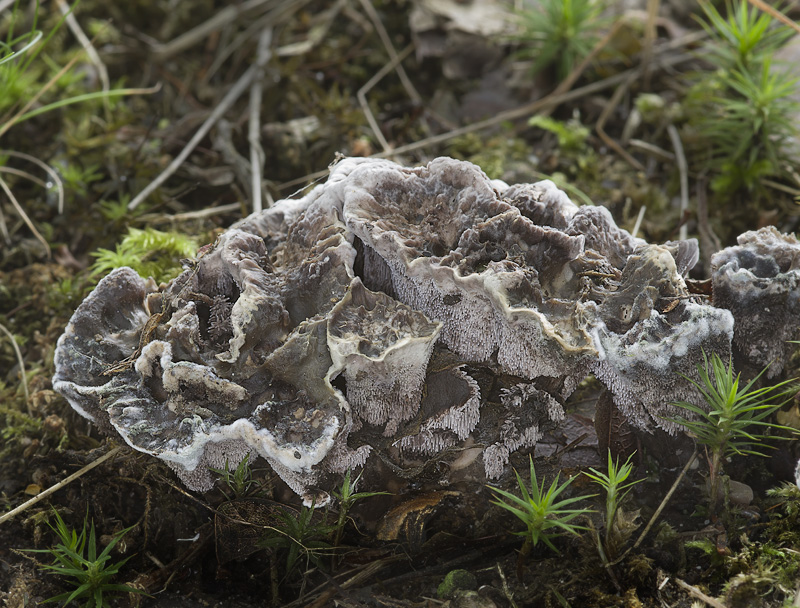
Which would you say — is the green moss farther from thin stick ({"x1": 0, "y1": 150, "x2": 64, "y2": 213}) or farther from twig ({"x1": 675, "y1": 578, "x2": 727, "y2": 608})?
twig ({"x1": 675, "y1": 578, "x2": 727, "y2": 608})

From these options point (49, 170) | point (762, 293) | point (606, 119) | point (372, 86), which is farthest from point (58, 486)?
point (606, 119)

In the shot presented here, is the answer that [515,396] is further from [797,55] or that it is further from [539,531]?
[797,55]

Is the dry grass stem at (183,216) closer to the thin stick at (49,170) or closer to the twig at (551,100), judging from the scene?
the thin stick at (49,170)

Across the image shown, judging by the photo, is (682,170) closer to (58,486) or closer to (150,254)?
(150,254)

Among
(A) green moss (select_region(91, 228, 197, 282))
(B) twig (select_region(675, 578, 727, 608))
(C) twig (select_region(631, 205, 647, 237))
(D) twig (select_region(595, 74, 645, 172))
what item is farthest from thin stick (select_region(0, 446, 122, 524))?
(D) twig (select_region(595, 74, 645, 172))

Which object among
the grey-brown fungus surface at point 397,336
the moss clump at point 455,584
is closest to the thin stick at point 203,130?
the grey-brown fungus surface at point 397,336

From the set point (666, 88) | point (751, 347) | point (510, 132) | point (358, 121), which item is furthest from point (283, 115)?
point (751, 347)
